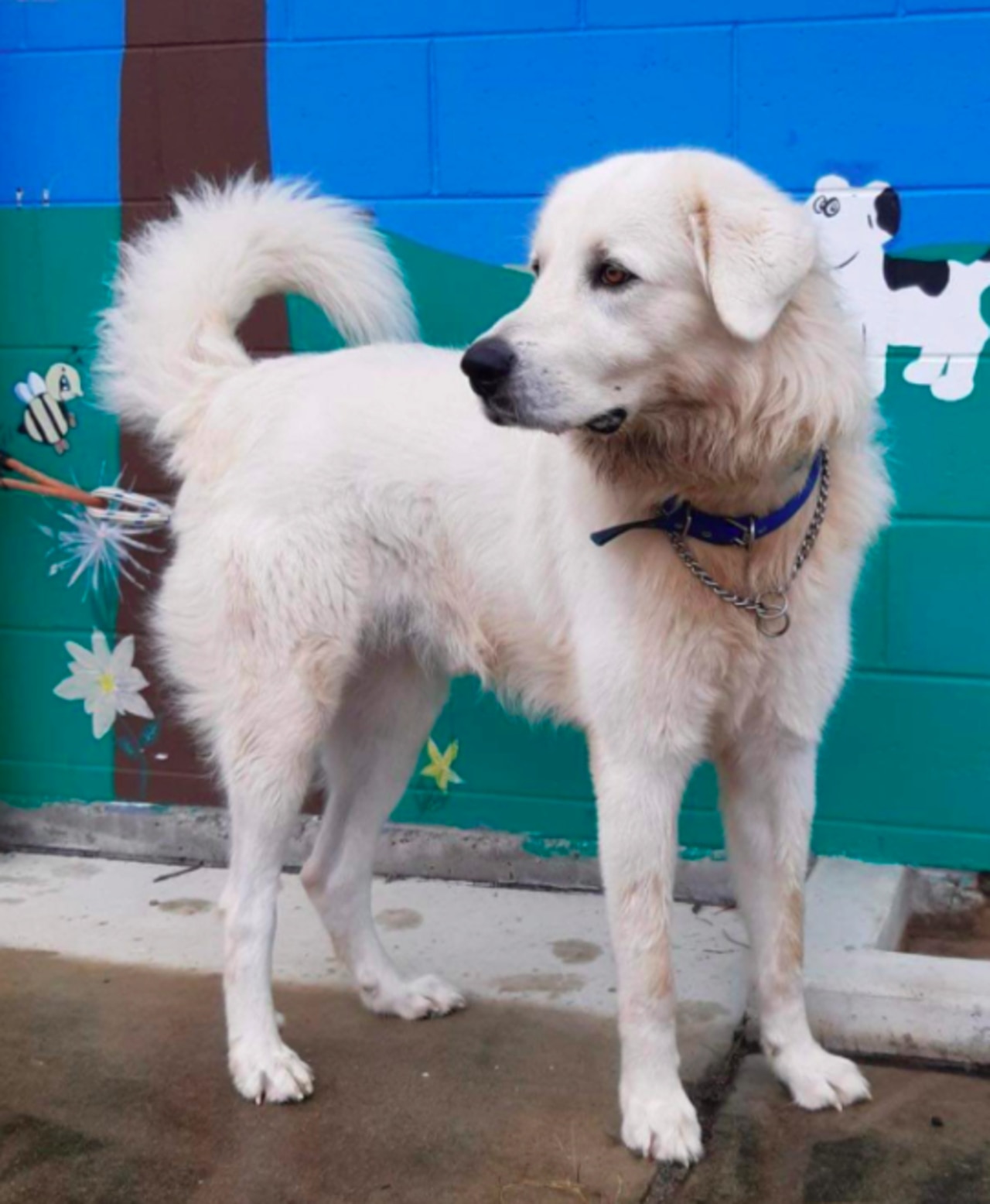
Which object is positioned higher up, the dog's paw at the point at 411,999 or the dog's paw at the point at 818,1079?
the dog's paw at the point at 818,1079

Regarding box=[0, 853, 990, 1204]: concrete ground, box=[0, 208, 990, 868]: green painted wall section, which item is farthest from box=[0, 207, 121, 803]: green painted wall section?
box=[0, 853, 990, 1204]: concrete ground

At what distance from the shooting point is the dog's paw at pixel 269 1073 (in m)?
3.05

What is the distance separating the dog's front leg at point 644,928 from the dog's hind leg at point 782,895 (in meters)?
0.21

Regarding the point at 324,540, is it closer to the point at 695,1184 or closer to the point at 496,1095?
the point at 496,1095

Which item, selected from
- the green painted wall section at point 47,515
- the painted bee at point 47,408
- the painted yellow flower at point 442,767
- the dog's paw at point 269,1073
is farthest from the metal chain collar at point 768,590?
the painted bee at point 47,408

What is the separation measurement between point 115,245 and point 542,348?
2.12 meters

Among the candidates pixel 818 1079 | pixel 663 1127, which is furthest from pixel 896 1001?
pixel 663 1127

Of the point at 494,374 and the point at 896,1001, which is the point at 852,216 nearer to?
the point at 494,374

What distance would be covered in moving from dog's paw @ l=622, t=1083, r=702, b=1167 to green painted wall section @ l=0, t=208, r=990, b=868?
1.22 meters

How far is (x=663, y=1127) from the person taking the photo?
110 inches

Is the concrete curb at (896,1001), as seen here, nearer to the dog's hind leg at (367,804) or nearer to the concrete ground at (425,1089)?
the concrete ground at (425,1089)

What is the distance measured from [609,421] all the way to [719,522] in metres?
0.30

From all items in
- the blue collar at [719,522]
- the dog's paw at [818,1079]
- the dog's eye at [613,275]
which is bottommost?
the dog's paw at [818,1079]

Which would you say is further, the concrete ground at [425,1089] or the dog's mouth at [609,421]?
the concrete ground at [425,1089]
